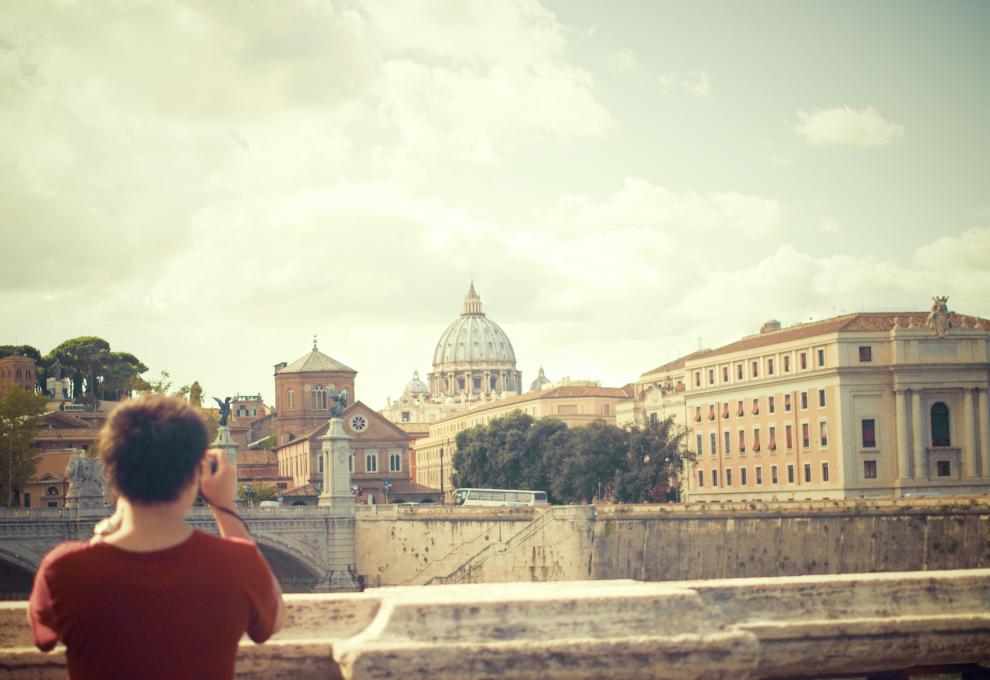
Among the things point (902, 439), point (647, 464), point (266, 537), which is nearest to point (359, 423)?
point (647, 464)

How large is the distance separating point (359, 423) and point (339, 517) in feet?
123

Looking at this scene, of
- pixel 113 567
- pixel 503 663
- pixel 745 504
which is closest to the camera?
pixel 113 567

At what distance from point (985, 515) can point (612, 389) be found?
8275cm

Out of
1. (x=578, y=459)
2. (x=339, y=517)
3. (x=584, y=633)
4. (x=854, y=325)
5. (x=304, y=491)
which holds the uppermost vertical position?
(x=854, y=325)

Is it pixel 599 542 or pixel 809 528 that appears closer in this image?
pixel 809 528

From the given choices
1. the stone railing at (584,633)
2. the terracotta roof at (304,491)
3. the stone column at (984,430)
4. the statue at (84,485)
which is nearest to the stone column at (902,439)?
the stone column at (984,430)

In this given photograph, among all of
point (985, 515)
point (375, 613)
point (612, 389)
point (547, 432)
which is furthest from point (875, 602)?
point (612, 389)

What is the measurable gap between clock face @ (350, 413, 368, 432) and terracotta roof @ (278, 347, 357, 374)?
17.0m

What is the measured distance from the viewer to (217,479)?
4691 mm

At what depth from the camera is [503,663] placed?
5590 millimetres

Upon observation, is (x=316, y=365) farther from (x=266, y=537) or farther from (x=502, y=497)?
(x=266, y=537)

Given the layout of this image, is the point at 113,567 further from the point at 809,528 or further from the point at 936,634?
the point at 809,528

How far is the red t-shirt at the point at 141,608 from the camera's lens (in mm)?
4332

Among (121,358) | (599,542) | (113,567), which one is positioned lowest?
(599,542)
